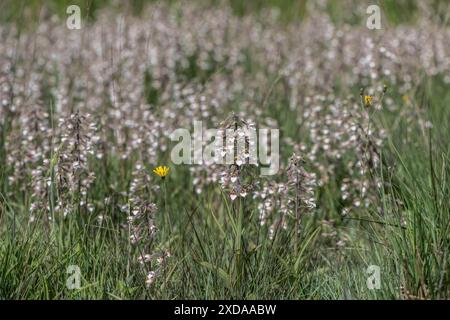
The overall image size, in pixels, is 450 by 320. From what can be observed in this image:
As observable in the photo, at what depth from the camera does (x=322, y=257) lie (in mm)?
4414

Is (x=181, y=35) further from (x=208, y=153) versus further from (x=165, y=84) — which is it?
(x=208, y=153)

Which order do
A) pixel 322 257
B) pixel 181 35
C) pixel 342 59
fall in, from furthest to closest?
pixel 181 35 → pixel 342 59 → pixel 322 257

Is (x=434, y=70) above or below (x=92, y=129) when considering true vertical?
above

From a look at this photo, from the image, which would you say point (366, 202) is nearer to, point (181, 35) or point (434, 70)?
point (434, 70)

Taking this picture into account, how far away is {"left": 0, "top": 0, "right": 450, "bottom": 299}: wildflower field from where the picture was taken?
12.7ft

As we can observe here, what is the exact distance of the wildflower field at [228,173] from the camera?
3.87m

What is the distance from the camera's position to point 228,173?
12.8 ft

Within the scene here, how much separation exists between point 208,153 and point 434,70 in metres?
3.28

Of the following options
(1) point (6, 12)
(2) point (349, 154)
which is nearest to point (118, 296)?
(2) point (349, 154)

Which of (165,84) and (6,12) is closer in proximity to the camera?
(165,84)
